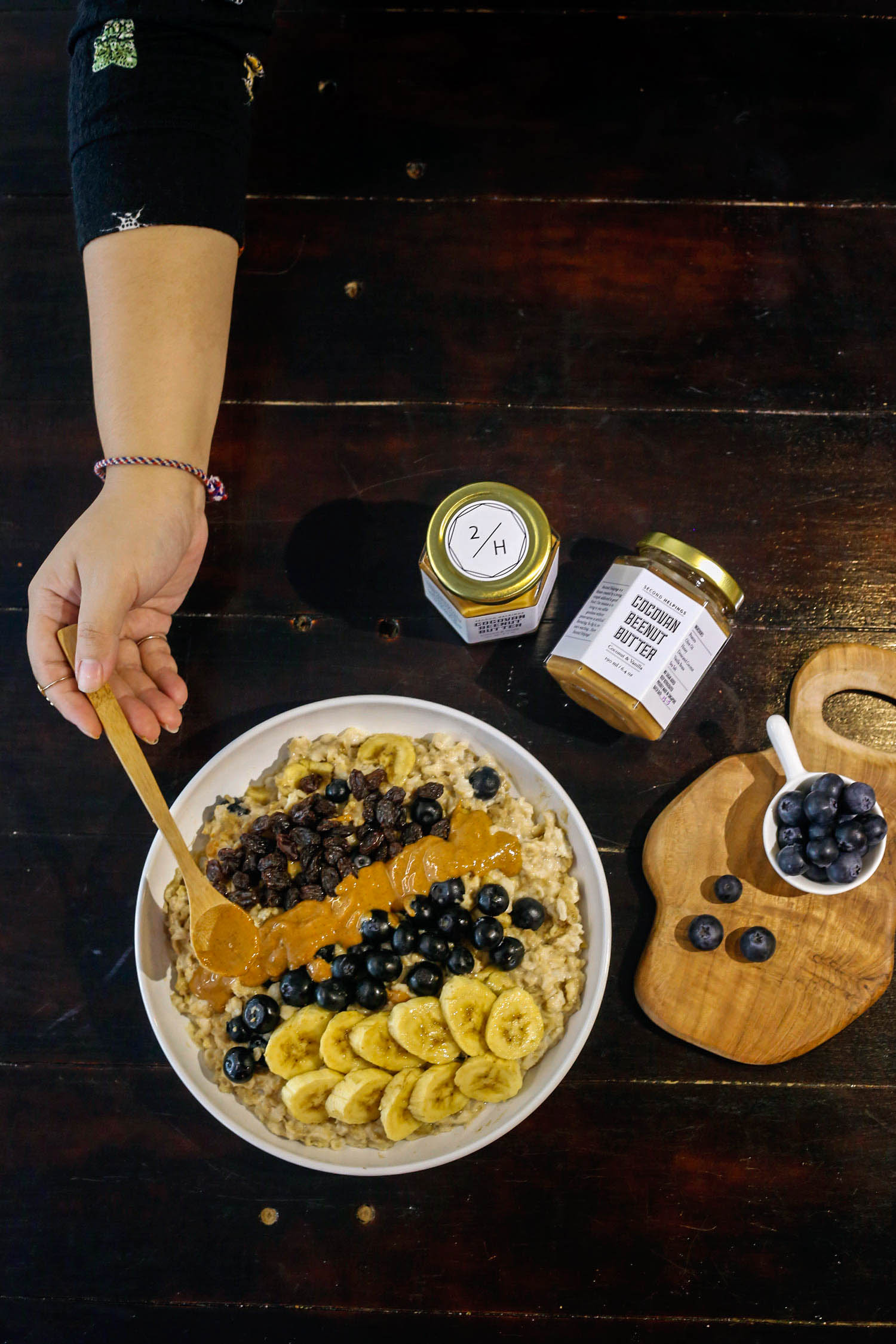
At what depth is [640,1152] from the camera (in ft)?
4.42

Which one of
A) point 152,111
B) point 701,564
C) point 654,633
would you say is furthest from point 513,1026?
point 152,111

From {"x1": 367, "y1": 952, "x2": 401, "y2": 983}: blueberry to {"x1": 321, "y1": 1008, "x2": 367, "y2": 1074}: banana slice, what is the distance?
0.07 m

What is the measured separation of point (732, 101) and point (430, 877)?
152cm

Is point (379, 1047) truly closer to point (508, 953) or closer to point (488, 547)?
point (508, 953)

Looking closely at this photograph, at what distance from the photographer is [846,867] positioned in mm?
1251

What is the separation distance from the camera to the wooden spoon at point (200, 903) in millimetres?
1264

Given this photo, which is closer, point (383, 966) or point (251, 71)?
point (383, 966)

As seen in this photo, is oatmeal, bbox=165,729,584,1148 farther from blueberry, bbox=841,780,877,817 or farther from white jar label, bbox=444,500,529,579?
blueberry, bbox=841,780,877,817

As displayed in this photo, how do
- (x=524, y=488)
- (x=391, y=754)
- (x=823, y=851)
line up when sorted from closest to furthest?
(x=823, y=851) < (x=391, y=754) < (x=524, y=488)

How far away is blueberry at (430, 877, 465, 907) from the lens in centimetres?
127

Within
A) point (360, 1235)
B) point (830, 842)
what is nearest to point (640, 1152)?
point (360, 1235)

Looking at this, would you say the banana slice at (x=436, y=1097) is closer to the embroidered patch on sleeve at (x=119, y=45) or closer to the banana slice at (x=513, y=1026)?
the banana slice at (x=513, y=1026)

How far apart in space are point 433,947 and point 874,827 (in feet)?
2.14

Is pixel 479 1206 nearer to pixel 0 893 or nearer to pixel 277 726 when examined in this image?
pixel 277 726
